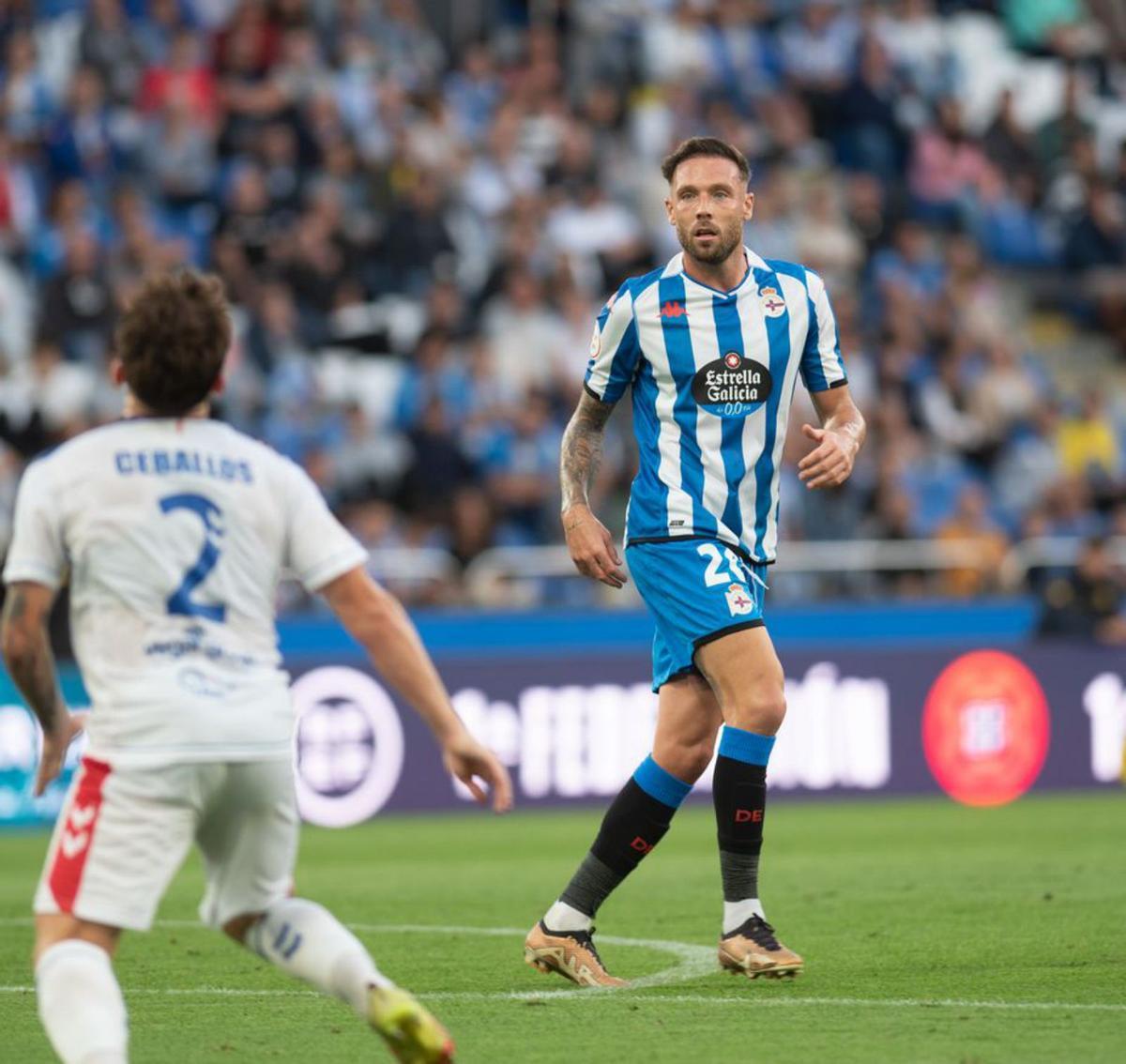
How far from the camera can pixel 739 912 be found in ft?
23.2

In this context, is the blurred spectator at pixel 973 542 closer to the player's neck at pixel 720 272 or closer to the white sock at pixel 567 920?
the player's neck at pixel 720 272

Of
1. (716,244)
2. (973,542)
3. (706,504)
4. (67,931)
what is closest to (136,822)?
(67,931)

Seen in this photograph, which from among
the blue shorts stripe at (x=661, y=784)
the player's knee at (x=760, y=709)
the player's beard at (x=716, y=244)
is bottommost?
the blue shorts stripe at (x=661, y=784)

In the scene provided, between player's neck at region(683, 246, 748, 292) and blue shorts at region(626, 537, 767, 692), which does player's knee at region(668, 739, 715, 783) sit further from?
player's neck at region(683, 246, 748, 292)

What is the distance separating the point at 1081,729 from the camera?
16.3m

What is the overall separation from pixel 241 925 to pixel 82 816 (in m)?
0.49

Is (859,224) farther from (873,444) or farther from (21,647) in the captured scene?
(21,647)

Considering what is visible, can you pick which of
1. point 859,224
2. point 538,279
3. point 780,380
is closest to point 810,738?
point 538,279

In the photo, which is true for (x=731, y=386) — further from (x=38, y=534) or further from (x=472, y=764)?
(x=38, y=534)

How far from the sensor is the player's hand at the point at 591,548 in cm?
721

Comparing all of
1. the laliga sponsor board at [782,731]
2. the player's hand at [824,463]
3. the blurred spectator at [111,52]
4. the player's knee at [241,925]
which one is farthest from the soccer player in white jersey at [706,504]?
the blurred spectator at [111,52]

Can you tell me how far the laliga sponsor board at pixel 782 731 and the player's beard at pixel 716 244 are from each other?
7.44 m

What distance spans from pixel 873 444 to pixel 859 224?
2.94 meters

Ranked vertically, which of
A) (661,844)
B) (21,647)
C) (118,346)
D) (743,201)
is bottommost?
(661,844)
